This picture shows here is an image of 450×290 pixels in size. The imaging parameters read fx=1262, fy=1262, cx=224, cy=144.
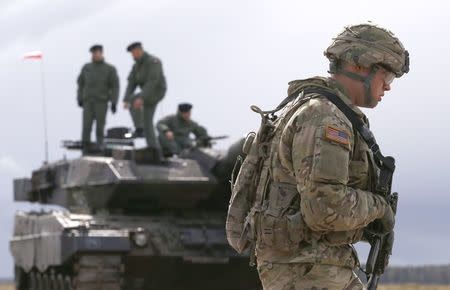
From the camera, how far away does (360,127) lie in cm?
553

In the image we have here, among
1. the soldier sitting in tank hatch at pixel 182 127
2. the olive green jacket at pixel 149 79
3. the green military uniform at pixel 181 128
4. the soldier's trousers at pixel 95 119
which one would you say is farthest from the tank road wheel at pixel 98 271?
the green military uniform at pixel 181 128

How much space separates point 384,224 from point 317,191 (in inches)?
18.3

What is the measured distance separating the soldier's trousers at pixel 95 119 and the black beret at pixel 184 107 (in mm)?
1475

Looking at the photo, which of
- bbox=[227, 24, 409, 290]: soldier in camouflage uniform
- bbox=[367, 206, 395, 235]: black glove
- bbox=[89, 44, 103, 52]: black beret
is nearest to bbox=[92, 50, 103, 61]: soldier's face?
bbox=[89, 44, 103, 52]: black beret

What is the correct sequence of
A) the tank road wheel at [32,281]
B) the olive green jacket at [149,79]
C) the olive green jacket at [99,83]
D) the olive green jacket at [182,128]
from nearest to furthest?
1. the olive green jacket at [149,79]
2. the tank road wheel at [32,281]
3. the olive green jacket at [99,83]
4. the olive green jacket at [182,128]

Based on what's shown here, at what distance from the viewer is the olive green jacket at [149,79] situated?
1866 cm

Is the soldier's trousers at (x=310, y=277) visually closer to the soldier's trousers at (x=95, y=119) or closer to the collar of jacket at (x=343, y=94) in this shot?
the collar of jacket at (x=343, y=94)

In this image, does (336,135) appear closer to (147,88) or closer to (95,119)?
(147,88)

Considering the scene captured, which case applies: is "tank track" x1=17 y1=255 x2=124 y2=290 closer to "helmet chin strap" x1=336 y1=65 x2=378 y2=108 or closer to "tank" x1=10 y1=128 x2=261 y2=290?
"tank" x1=10 y1=128 x2=261 y2=290

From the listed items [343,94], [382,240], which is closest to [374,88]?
[343,94]

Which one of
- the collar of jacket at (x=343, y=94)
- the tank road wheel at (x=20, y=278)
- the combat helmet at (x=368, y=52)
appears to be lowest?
the tank road wheel at (x=20, y=278)

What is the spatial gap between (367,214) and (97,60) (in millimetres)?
15508

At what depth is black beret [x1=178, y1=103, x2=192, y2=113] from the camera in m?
21.1

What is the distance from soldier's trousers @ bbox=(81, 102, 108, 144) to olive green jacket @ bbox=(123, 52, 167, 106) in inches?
39.5
